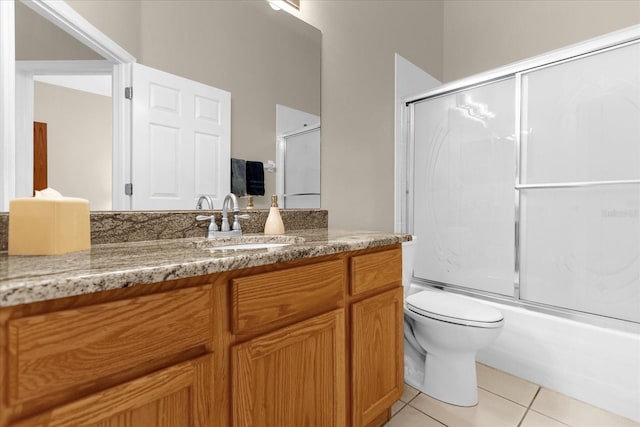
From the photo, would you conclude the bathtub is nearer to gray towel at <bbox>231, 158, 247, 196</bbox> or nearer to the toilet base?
the toilet base

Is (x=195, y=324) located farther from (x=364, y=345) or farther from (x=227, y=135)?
(x=227, y=135)

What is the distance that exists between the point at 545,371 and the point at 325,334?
4.74ft

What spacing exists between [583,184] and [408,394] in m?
1.43

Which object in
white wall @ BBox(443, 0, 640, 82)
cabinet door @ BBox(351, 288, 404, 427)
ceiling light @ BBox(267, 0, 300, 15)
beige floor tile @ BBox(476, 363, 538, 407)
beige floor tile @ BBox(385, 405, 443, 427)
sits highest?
white wall @ BBox(443, 0, 640, 82)

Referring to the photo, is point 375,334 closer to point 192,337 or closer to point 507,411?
point 192,337

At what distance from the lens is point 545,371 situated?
1771 mm

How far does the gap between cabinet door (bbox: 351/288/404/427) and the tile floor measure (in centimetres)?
28

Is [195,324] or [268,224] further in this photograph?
[268,224]

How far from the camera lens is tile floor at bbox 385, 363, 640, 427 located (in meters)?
1.48

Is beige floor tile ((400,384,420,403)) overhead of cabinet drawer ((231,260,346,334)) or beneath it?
beneath

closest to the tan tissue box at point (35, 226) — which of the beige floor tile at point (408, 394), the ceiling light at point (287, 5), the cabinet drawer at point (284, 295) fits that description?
the cabinet drawer at point (284, 295)

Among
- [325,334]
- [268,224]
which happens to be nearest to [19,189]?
[268,224]

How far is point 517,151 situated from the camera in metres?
2.00

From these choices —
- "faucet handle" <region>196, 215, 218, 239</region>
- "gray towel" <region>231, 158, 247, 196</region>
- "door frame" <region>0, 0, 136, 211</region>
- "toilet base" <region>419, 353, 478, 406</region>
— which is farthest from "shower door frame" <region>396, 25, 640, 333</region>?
"door frame" <region>0, 0, 136, 211</region>
